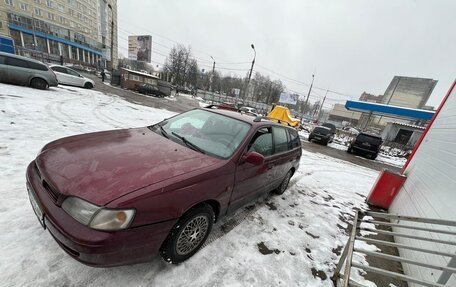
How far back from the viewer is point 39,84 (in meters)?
10.3

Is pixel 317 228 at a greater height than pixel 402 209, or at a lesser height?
lesser

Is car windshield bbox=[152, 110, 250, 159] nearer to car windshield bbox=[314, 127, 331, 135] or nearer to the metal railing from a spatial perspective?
the metal railing

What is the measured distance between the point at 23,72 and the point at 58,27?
69.9m

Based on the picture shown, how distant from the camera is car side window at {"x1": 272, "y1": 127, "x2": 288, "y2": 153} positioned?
143 inches

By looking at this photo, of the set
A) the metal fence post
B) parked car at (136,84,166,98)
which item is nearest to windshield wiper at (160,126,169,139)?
the metal fence post

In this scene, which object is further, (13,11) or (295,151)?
(13,11)

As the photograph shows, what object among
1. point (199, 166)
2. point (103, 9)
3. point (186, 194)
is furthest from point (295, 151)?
point (103, 9)

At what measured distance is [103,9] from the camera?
3012 inches

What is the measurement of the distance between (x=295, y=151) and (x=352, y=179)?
4.72 metres

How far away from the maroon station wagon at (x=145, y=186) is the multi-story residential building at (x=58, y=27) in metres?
52.0

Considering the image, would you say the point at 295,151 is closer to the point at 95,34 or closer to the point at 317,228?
the point at 317,228

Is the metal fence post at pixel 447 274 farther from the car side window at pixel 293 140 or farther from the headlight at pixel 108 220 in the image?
the headlight at pixel 108 220

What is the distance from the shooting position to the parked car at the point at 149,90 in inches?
916

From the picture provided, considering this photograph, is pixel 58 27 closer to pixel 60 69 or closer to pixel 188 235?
pixel 60 69
